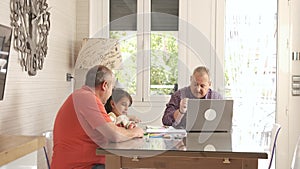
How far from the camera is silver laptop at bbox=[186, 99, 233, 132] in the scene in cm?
336

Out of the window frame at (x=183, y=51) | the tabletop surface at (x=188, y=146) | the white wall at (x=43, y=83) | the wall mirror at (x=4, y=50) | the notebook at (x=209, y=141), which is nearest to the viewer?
the tabletop surface at (x=188, y=146)

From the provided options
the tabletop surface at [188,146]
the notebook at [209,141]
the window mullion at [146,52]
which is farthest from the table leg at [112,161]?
the window mullion at [146,52]

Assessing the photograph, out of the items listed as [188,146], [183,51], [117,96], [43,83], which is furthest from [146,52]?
[188,146]

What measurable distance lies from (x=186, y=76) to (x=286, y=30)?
1.15 meters

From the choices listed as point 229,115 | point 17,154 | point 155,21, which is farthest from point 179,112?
point 17,154

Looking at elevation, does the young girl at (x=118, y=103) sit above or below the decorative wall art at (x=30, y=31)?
below

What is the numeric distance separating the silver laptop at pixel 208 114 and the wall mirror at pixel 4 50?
126cm

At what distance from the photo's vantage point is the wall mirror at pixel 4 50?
3.05m

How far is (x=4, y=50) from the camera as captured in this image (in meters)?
3.09

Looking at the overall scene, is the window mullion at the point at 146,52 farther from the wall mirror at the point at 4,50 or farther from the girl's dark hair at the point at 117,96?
the wall mirror at the point at 4,50

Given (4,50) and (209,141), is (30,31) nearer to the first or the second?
(4,50)

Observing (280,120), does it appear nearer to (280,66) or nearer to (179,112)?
(280,66)

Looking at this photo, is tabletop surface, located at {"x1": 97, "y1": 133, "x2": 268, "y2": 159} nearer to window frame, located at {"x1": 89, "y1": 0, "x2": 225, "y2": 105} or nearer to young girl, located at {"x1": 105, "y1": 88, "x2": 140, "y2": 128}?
young girl, located at {"x1": 105, "y1": 88, "x2": 140, "y2": 128}

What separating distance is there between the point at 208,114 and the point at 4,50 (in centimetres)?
143
